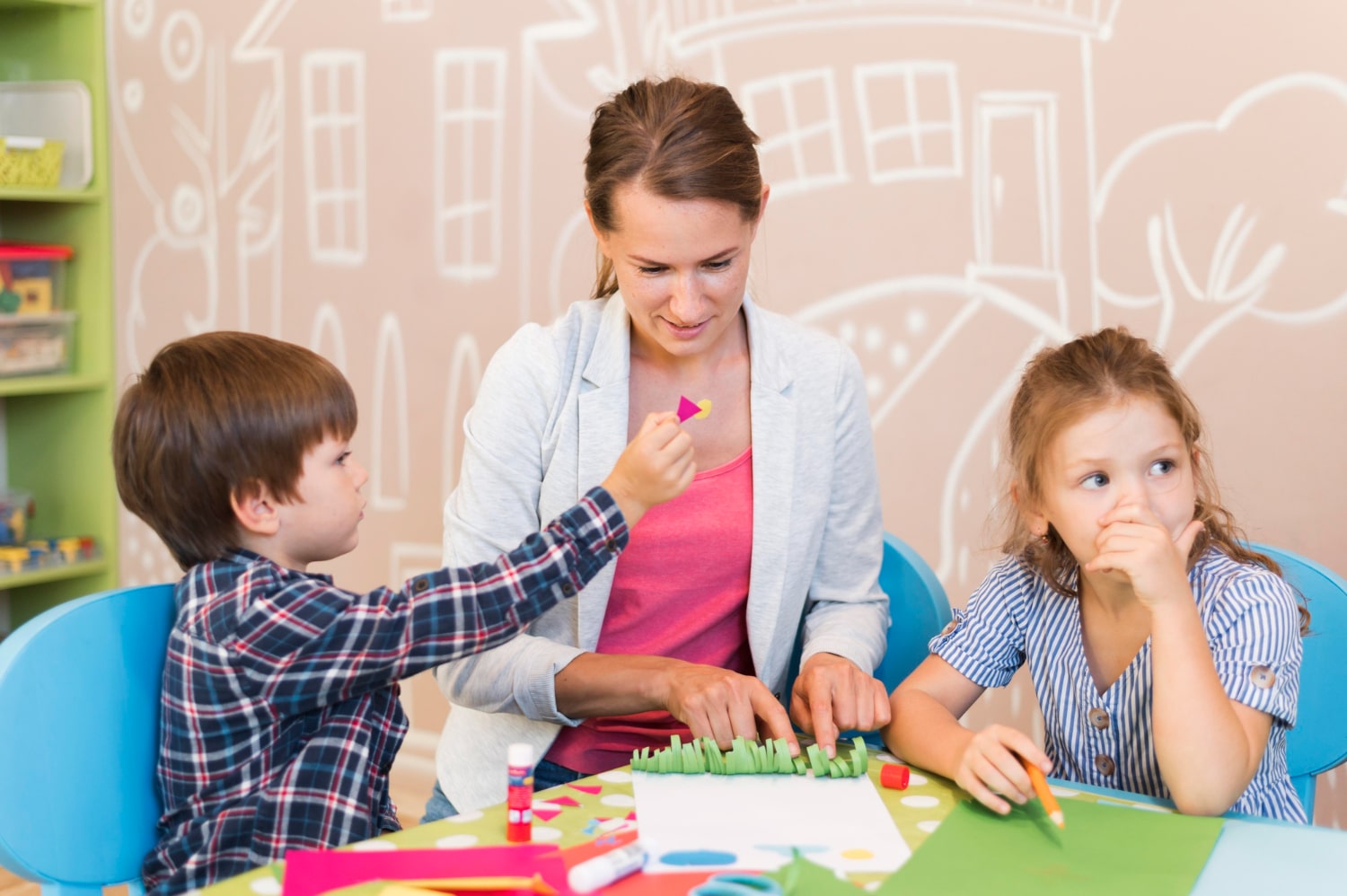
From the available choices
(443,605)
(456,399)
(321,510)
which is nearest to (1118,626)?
(443,605)

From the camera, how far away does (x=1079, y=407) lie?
1.18 metres

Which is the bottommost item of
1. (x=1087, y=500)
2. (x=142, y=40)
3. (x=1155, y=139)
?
(x=1087, y=500)

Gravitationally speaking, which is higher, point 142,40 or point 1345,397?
point 142,40

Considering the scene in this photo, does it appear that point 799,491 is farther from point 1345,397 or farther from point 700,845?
point 1345,397

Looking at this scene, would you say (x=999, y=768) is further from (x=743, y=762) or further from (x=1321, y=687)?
(x=1321, y=687)

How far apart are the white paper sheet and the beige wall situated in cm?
101

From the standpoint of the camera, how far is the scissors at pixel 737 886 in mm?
794

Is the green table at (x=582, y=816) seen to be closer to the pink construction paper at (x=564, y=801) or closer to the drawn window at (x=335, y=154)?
the pink construction paper at (x=564, y=801)

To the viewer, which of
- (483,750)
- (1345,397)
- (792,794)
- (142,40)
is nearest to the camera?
(792,794)

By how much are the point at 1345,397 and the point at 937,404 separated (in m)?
0.56

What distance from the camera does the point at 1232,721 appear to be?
1.01 meters

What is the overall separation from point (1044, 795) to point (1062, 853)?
0.18 feet

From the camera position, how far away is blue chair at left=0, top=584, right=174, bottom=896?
101cm

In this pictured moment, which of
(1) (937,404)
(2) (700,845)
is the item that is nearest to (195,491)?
(2) (700,845)
